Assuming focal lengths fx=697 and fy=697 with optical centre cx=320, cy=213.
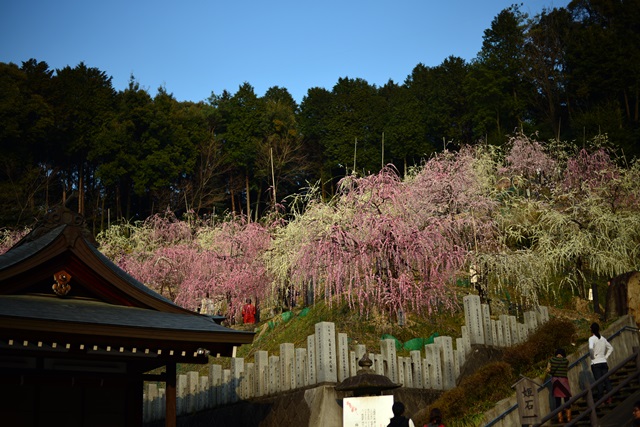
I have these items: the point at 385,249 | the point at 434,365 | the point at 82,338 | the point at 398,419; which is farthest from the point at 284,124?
the point at 398,419

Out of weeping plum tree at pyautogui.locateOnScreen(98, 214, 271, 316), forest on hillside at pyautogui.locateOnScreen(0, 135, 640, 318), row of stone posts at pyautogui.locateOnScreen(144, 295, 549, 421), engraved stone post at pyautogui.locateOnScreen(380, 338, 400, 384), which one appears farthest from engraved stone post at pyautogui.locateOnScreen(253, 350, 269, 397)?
weeping plum tree at pyautogui.locateOnScreen(98, 214, 271, 316)

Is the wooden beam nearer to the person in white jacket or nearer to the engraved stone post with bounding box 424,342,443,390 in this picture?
the engraved stone post with bounding box 424,342,443,390

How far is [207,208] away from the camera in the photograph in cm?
5881

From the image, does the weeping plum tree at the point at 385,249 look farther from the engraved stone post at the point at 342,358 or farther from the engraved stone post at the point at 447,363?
the engraved stone post at the point at 342,358

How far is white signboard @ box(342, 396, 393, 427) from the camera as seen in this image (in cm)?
1239

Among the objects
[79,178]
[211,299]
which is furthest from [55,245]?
[79,178]

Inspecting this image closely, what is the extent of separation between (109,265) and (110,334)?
2286 millimetres

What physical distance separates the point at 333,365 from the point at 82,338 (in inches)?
253

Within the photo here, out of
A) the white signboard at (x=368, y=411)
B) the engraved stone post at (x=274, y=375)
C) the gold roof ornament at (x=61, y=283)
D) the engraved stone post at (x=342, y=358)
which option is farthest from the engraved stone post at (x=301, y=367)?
the gold roof ornament at (x=61, y=283)

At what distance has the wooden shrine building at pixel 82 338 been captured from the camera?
40.1ft

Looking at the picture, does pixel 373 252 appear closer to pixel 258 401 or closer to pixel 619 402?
pixel 258 401

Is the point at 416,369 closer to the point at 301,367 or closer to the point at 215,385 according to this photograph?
the point at 301,367

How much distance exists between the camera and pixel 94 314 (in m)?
12.8

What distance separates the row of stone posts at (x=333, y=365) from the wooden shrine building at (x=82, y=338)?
10.8ft
